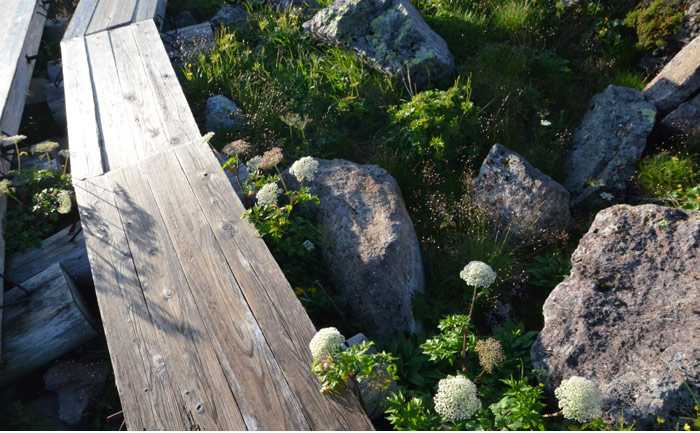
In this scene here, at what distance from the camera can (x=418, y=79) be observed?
605 cm

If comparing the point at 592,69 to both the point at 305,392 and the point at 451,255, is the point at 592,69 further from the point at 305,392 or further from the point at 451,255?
the point at 305,392

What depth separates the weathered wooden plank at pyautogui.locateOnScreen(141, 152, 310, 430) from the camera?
268 cm

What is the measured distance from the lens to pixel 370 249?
3865 millimetres

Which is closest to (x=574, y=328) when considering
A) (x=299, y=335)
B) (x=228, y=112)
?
(x=299, y=335)

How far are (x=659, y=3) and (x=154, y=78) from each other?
252 inches

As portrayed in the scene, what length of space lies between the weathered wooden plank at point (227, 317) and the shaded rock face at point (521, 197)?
2.56 meters

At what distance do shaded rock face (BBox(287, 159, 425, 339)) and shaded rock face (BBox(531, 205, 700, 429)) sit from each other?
3.45ft

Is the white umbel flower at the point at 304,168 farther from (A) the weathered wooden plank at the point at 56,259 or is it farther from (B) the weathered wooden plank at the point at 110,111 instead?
(A) the weathered wooden plank at the point at 56,259

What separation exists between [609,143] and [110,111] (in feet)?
17.4

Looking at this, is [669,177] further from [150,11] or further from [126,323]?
[150,11]

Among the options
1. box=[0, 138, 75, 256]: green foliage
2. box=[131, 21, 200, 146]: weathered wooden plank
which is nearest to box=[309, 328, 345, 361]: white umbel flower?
box=[0, 138, 75, 256]: green foliage

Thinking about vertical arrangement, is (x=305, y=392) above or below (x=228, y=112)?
above

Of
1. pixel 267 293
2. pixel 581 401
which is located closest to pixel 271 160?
pixel 267 293

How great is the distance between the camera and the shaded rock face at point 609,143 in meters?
5.04
